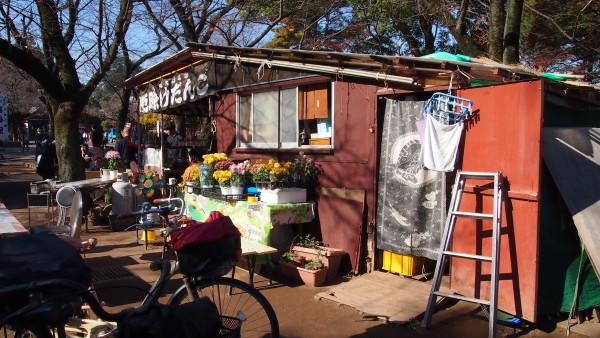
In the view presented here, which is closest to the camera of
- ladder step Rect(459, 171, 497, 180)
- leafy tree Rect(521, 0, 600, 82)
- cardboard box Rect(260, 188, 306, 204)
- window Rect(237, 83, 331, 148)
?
ladder step Rect(459, 171, 497, 180)

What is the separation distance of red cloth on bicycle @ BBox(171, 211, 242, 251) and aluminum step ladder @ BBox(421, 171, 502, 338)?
262 cm

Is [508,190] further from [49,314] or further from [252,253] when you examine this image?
[49,314]

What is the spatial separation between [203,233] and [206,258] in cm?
20

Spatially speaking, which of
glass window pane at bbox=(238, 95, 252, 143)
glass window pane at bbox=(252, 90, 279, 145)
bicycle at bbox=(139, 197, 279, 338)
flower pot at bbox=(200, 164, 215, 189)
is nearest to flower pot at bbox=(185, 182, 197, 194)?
flower pot at bbox=(200, 164, 215, 189)

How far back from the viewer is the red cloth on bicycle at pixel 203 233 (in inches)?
130

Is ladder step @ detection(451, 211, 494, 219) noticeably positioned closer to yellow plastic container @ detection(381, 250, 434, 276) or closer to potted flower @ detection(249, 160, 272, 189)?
yellow plastic container @ detection(381, 250, 434, 276)

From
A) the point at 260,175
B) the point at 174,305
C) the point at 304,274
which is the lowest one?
the point at 304,274

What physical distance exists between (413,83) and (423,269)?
253 centimetres

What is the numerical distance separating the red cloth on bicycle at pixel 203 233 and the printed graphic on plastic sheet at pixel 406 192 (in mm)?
3328

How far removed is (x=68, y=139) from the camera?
11461 millimetres

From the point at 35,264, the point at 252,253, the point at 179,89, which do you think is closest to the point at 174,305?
the point at 35,264

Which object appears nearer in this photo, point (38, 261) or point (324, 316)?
point (38, 261)

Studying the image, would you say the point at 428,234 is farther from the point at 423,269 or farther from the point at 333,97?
the point at 333,97

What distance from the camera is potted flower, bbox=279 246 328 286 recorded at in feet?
21.0
